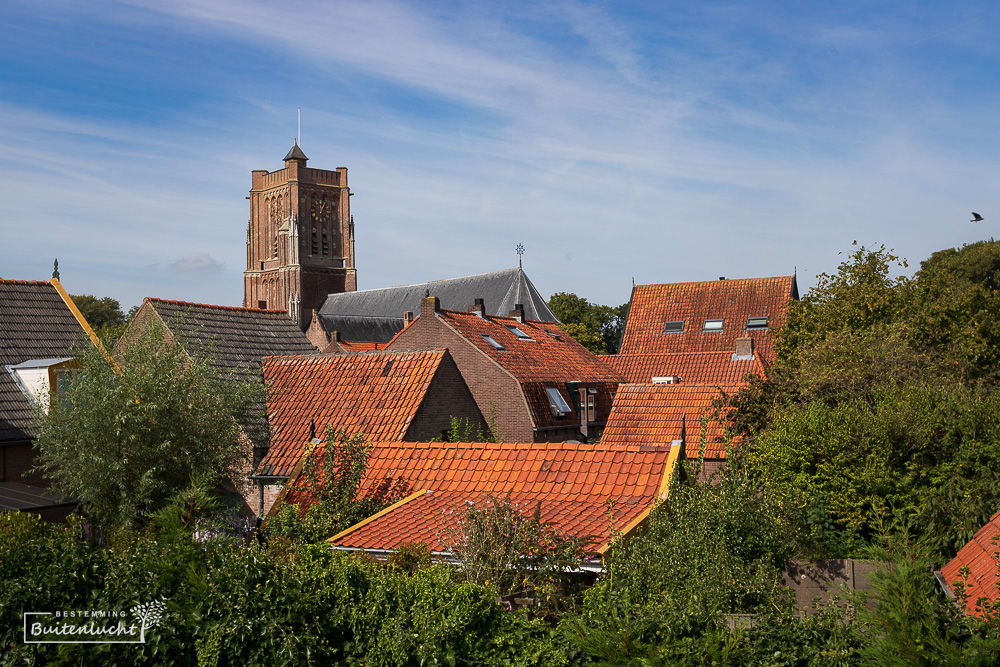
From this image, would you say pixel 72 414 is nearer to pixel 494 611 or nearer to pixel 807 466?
pixel 494 611

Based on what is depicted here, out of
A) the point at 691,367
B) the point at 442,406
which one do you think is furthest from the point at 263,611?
the point at 691,367

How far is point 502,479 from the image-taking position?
40.6 feet

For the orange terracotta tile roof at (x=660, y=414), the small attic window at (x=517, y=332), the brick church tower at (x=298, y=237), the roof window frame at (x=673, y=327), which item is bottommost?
the orange terracotta tile roof at (x=660, y=414)

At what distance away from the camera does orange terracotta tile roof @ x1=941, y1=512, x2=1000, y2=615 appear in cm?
830

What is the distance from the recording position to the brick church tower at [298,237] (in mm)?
86562

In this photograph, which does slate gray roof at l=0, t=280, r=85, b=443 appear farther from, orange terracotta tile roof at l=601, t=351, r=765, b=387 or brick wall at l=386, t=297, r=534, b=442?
orange terracotta tile roof at l=601, t=351, r=765, b=387

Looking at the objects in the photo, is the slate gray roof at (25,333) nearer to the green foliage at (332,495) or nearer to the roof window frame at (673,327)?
the green foliage at (332,495)

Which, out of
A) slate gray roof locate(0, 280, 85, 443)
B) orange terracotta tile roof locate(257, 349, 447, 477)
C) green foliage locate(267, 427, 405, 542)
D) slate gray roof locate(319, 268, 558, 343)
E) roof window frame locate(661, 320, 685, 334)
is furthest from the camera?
slate gray roof locate(319, 268, 558, 343)

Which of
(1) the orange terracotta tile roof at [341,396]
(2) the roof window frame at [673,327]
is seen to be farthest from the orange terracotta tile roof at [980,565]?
(2) the roof window frame at [673,327]

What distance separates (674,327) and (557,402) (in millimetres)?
14256

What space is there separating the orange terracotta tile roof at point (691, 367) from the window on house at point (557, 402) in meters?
5.57

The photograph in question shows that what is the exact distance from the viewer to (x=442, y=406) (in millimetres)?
19172

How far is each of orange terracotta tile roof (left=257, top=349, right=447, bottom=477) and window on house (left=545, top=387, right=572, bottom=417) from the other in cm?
1019

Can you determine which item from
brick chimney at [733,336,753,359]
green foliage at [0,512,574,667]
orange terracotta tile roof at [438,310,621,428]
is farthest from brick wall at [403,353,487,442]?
brick chimney at [733,336,753,359]
